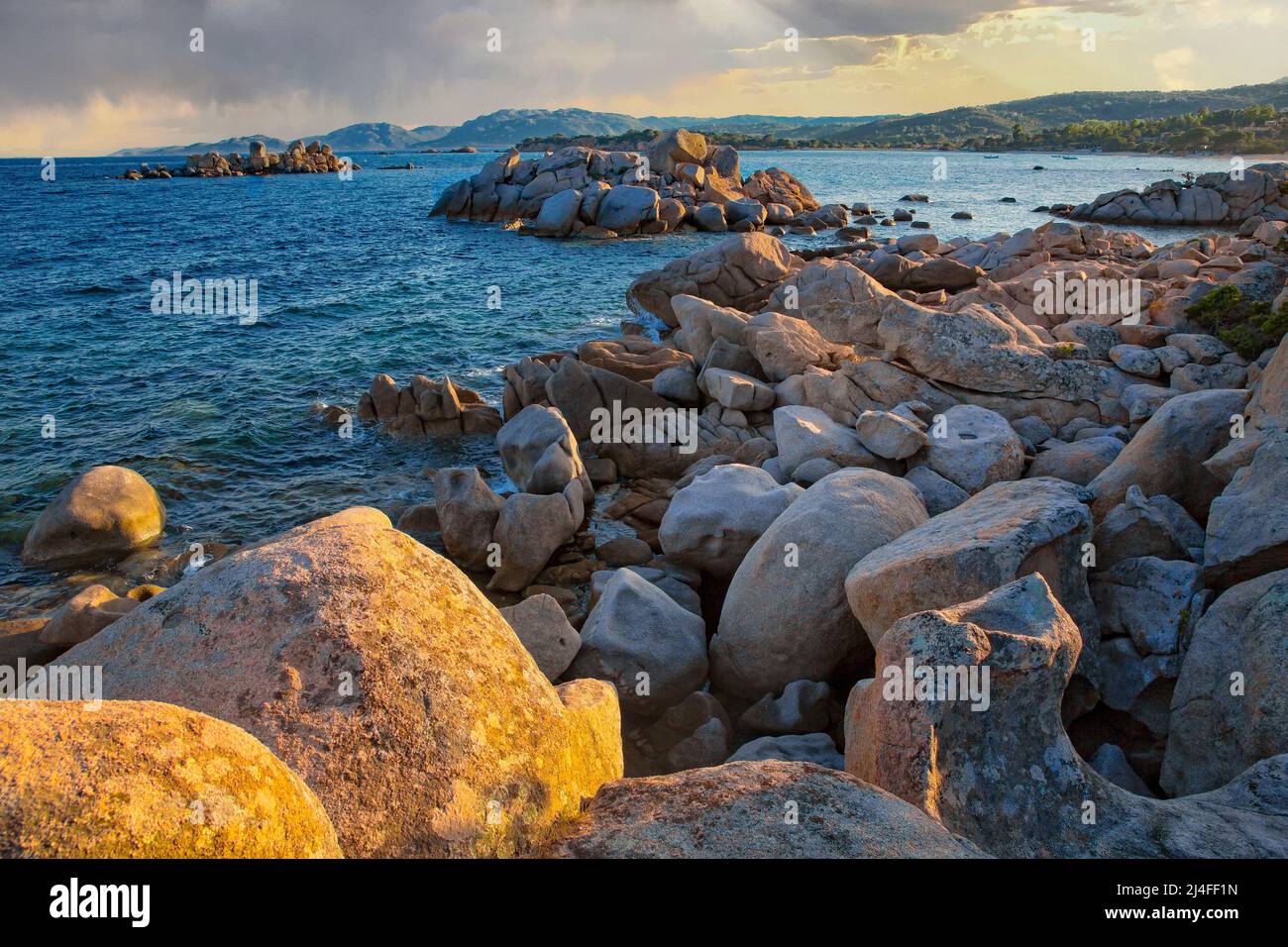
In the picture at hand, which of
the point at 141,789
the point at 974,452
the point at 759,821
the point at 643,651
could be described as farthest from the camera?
the point at 974,452

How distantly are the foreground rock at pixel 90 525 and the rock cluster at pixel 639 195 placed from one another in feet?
148

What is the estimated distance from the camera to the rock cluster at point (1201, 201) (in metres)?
53.8

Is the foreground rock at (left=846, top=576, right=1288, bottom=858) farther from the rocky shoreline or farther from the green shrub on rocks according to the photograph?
the green shrub on rocks

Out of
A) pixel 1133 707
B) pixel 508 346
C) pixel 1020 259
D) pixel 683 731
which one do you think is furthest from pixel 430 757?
pixel 1020 259

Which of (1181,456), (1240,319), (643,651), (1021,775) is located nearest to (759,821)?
(1021,775)

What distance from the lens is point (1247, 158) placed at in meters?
96.1

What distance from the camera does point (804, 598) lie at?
29.9 ft

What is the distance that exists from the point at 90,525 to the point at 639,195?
1877 inches

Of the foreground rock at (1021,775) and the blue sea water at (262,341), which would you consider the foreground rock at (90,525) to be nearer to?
the blue sea water at (262,341)

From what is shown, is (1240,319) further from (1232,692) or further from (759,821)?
(759,821)

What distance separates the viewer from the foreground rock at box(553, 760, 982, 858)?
148 inches

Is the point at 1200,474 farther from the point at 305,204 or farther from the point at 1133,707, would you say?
the point at 305,204

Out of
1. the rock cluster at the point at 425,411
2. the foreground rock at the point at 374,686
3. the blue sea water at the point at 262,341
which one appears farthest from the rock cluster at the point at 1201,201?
the foreground rock at the point at 374,686

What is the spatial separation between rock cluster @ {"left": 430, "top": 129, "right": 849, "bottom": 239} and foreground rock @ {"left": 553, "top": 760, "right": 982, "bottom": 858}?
181ft
